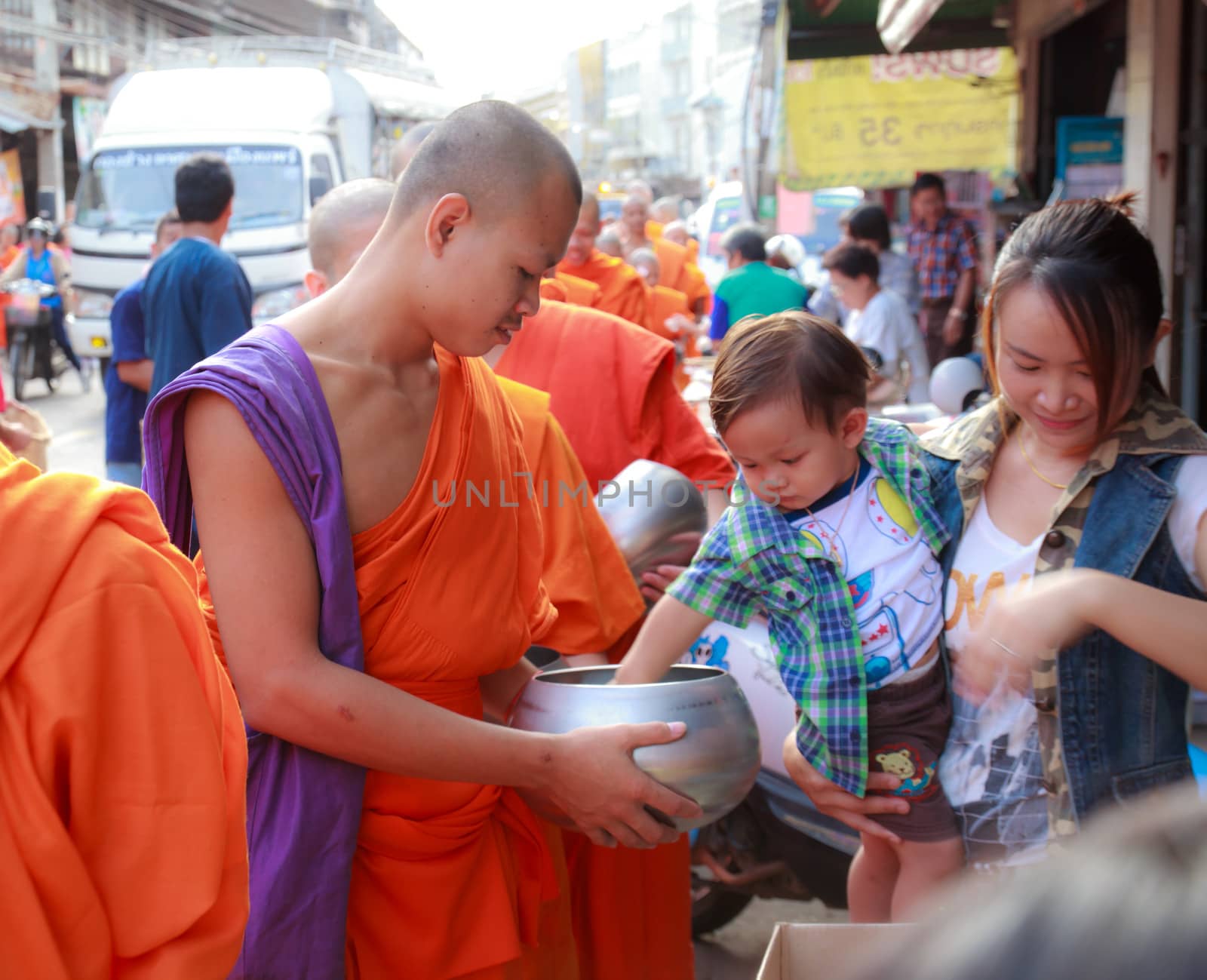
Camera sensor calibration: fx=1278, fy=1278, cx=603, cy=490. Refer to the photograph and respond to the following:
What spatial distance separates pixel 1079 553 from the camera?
177cm

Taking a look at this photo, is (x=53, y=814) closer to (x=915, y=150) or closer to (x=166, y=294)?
(x=166, y=294)

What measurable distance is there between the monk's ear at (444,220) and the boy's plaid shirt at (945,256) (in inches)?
287

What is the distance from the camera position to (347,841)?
1.85 m

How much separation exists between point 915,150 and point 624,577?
212 inches

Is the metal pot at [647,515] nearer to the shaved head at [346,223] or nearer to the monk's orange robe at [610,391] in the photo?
the monk's orange robe at [610,391]

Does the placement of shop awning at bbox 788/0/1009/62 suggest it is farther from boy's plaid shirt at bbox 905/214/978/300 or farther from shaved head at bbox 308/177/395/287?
shaved head at bbox 308/177/395/287

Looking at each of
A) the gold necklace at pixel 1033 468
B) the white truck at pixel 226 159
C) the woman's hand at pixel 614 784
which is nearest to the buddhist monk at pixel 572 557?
the woman's hand at pixel 614 784

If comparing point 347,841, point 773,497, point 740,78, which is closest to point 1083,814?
point 773,497

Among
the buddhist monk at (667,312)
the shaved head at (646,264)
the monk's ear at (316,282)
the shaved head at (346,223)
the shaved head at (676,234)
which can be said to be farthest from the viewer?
the shaved head at (676,234)

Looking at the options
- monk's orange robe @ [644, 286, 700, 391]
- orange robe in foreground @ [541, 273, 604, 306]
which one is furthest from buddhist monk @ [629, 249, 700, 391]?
orange robe in foreground @ [541, 273, 604, 306]

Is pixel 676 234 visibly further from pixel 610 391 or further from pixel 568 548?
pixel 568 548

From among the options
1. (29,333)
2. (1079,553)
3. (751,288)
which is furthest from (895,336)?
(29,333)

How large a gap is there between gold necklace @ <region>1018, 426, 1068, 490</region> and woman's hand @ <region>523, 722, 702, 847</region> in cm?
66

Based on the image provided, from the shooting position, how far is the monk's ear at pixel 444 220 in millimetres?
1875
